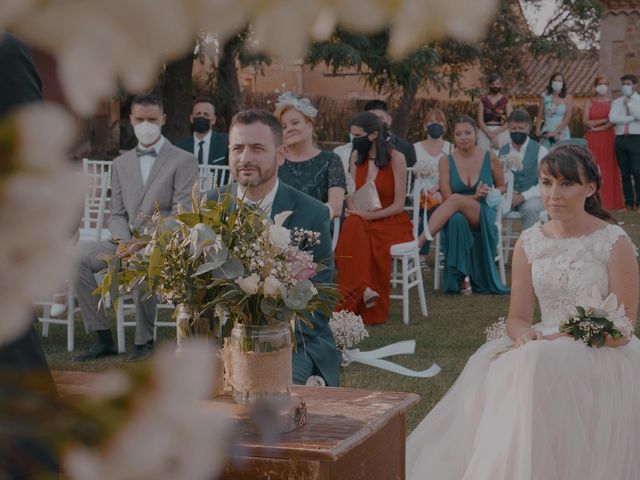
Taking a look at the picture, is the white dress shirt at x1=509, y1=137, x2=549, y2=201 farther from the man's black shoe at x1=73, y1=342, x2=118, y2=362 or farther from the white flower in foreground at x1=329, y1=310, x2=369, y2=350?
the white flower in foreground at x1=329, y1=310, x2=369, y2=350

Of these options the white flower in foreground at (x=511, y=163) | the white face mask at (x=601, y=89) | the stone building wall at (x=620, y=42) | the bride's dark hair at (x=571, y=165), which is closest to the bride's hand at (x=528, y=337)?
the bride's dark hair at (x=571, y=165)

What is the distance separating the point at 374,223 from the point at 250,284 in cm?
599

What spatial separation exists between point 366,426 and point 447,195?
294 inches

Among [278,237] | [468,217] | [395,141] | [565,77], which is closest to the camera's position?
[278,237]

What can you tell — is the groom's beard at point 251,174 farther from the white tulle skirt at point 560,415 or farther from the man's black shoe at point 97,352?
the man's black shoe at point 97,352

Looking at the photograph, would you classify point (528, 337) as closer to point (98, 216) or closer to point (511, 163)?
point (98, 216)

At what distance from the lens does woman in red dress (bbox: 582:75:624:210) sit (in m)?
17.9

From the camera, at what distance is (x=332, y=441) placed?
280 centimetres

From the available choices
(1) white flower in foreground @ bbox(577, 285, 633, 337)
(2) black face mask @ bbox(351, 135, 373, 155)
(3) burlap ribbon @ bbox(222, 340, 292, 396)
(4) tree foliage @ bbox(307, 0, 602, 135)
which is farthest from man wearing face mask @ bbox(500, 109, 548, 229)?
(3) burlap ribbon @ bbox(222, 340, 292, 396)

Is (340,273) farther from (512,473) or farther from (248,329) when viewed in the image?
(248,329)

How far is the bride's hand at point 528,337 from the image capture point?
441 centimetres

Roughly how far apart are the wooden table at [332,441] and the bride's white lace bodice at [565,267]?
132 centimetres

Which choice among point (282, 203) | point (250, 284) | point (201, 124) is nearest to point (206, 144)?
point (201, 124)

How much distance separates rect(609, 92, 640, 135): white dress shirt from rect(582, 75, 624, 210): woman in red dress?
29 cm
